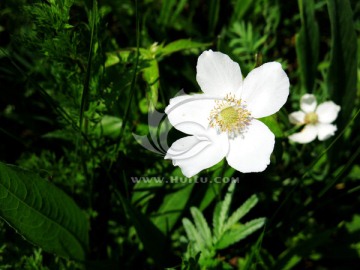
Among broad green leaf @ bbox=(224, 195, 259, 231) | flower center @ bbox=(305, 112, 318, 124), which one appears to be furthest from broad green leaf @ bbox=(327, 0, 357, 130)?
broad green leaf @ bbox=(224, 195, 259, 231)

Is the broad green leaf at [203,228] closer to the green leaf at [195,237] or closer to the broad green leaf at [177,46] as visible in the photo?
the green leaf at [195,237]

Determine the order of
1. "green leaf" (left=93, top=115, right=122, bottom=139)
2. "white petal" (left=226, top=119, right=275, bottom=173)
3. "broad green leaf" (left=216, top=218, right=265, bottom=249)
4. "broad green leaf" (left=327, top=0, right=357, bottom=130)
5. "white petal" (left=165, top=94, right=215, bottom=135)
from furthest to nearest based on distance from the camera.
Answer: "green leaf" (left=93, top=115, right=122, bottom=139)
"broad green leaf" (left=327, top=0, right=357, bottom=130)
"broad green leaf" (left=216, top=218, right=265, bottom=249)
"white petal" (left=165, top=94, right=215, bottom=135)
"white petal" (left=226, top=119, right=275, bottom=173)

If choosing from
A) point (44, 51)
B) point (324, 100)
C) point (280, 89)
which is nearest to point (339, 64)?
point (324, 100)

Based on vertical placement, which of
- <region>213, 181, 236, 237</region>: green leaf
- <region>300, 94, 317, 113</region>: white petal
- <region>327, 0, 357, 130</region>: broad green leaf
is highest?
<region>327, 0, 357, 130</region>: broad green leaf

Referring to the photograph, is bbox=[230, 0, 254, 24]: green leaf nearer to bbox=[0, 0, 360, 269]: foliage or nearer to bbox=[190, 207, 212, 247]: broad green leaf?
bbox=[0, 0, 360, 269]: foliage

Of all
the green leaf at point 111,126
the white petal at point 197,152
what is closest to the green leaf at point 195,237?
the white petal at point 197,152

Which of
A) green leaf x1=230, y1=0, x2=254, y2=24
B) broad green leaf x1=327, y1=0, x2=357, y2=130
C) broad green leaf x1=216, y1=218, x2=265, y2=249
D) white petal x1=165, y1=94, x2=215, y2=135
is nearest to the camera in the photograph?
white petal x1=165, y1=94, x2=215, y2=135

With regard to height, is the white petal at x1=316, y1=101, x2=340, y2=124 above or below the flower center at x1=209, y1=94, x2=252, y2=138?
above
